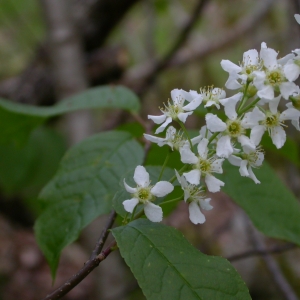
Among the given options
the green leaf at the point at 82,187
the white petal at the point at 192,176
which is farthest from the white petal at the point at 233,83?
the green leaf at the point at 82,187

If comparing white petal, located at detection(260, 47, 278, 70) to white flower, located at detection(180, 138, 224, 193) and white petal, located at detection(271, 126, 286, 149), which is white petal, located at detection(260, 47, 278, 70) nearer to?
white petal, located at detection(271, 126, 286, 149)

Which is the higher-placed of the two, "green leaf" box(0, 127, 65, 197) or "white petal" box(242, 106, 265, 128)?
"white petal" box(242, 106, 265, 128)

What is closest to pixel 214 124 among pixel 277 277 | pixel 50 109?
pixel 50 109

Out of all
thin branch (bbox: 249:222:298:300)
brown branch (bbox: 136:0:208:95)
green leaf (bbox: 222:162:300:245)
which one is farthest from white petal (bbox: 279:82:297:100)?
brown branch (bbox: 136:0:208:95)

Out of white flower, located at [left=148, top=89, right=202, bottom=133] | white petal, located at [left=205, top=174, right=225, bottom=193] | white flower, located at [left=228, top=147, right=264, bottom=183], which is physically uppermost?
white flower, located at [left=148, top=89, right=202, bottom=133]

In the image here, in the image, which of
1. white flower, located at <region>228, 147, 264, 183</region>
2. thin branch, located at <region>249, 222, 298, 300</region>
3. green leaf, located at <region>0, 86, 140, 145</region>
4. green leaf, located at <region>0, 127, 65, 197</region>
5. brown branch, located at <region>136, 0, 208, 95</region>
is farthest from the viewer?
brown branch, located at <region>136, 0, 208, 95</region>

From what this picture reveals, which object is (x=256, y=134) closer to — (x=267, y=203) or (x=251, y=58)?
(x=251, y=58)

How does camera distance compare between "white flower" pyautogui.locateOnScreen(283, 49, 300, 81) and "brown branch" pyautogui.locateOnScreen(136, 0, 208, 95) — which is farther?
"brown branch" pyautogui.locateOnScreen(136, 0, 208, 95)

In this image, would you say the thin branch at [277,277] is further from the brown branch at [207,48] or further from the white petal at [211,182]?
the brown branch at [207,48]

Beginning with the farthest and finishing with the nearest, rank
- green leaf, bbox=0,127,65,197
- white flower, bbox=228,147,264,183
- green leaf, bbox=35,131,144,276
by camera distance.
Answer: green leaf, bbox=0,127,65,197, green leaf, bbox=35,131,144,276, white flower, bbox=228,147,264,183
